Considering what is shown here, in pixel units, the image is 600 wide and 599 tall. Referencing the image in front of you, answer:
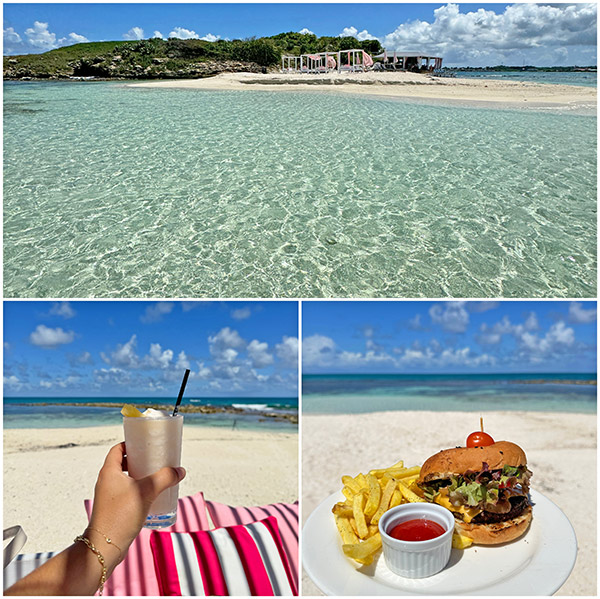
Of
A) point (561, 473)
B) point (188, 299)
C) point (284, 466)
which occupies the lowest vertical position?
point (284, 466)

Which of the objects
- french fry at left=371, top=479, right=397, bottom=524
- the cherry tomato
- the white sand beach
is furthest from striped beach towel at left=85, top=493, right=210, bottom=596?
the cherry tomato

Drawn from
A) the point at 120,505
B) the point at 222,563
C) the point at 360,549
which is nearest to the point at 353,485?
the point at 360,549

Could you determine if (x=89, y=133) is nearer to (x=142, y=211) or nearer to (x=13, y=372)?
(x=142, y=211)

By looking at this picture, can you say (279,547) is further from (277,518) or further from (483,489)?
(483,489)

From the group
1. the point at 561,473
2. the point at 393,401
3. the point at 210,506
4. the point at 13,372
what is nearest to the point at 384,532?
the point at 210,506

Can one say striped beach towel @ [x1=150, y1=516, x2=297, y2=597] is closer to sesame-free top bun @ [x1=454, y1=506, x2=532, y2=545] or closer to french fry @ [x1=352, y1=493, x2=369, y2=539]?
french fry @ [x1=352, y1=493, x2=369, y2=539]

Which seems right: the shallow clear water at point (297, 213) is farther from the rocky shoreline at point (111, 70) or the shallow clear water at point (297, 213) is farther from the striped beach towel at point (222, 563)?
the rocky shoreline at point (111, 70)
